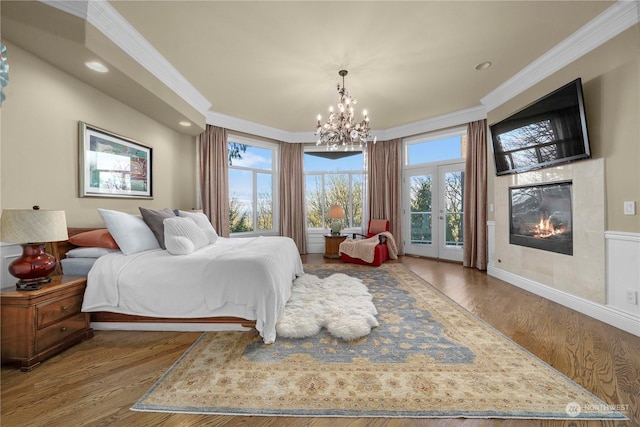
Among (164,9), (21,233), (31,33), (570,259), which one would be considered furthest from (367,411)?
(31,33)

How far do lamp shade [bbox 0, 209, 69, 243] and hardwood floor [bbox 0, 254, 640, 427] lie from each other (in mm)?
895

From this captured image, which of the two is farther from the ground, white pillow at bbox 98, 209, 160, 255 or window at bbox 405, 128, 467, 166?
window at bbox 405, 128, 467, 166

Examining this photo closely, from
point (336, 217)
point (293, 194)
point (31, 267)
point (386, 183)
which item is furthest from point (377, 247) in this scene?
point (31, 267)

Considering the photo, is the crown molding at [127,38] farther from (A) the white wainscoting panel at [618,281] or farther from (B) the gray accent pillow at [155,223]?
(A) the white wainscoting panel at [618,281]

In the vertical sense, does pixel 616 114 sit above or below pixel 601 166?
above

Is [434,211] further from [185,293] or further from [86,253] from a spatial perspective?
[86,253]

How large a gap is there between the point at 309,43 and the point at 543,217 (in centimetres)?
351

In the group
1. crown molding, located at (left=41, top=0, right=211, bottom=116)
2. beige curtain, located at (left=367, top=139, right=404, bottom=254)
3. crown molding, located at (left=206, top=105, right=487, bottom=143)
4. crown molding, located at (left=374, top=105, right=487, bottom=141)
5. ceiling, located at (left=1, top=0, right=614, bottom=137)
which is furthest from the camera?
beige curtain, located at (left=367, top=139, right=404, bottom=254)

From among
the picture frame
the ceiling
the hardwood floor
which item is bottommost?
the hardwood floor

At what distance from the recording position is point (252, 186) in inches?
223

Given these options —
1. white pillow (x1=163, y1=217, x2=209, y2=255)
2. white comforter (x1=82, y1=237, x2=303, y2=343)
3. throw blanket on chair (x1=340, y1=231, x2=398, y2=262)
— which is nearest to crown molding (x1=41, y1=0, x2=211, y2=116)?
white pillow (x1=163, y1=217, x2=209, y2=255)

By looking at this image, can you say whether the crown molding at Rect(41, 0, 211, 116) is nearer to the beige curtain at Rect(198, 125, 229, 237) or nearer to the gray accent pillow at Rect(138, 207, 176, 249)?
the beige curtain at Rect(198, 125, 229, 237)

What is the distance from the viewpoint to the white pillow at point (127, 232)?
2.45 m

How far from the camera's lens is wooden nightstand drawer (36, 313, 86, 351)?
1.81 m
